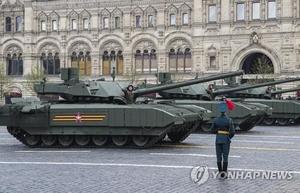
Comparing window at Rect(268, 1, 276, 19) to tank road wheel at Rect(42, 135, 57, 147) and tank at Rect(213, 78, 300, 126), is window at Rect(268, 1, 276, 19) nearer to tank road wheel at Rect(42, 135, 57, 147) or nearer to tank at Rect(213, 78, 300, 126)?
tank at Rect(213, 78, 300, 126)

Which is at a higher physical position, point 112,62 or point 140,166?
point 112,62

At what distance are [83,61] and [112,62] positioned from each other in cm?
309

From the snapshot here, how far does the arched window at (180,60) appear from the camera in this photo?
60219 mm

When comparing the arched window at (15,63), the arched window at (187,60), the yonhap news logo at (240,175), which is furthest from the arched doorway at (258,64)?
the yonhap news logo at (240,175)

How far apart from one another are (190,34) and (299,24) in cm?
1016

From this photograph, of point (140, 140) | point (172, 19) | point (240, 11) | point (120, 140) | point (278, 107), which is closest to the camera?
point (140, 140)

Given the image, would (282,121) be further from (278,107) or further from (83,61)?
(83,61)

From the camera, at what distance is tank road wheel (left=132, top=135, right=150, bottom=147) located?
2102 cm

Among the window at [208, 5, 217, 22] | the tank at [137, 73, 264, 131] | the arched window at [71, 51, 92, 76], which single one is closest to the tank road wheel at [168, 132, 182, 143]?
the tank at [137, 73, 264, 131]

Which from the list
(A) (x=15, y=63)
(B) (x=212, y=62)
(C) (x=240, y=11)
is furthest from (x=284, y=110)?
(A) (x=15, y=63)

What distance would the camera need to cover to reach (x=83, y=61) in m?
64.0

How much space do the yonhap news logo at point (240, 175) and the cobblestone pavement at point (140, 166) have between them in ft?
0.59

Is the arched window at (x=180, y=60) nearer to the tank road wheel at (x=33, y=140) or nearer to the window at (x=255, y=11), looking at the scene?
the window at (x=255, y=11)

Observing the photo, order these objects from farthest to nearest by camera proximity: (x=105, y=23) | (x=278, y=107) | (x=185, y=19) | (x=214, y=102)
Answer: (x=105, y=23) < (x=185, y=19) < (x=278, y=107) < (x=214, y=102)
